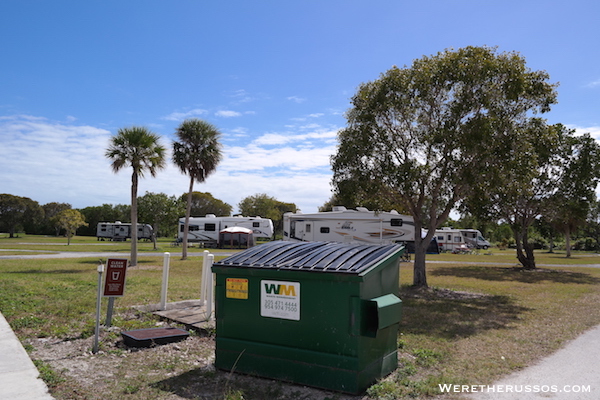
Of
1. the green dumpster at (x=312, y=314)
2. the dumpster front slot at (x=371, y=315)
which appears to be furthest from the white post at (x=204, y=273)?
the dumpster front slot at (x=371, y=315)

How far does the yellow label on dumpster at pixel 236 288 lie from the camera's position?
541 centimetres

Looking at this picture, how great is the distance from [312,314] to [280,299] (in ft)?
1.39

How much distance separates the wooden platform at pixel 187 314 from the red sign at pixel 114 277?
136 cm

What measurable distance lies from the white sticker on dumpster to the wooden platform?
2640 millimetres

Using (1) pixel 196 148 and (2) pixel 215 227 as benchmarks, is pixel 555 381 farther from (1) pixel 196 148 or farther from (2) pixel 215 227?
(2) pixel 215 227

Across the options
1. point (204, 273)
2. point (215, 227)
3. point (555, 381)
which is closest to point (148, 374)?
point (204, 273)

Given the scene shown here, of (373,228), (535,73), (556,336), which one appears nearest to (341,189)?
(535,73)

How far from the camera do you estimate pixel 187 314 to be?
28.8 ft

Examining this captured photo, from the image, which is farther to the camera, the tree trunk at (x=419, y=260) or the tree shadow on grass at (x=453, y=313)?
the tree trunk at (x=419, y=260)

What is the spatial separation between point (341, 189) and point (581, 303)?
23.5 ft

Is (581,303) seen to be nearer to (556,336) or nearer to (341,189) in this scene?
(556,336)

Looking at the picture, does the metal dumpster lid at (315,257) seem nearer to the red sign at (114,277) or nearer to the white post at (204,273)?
the red sign at (114,277)

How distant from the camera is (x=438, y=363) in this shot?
622 centimetres

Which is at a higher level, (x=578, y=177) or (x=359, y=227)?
(x=578, y=177)
